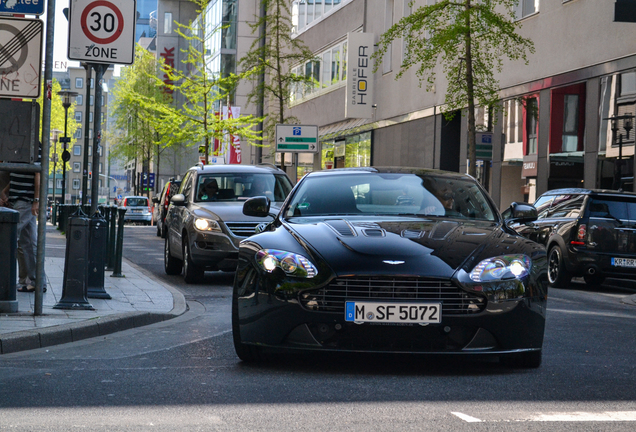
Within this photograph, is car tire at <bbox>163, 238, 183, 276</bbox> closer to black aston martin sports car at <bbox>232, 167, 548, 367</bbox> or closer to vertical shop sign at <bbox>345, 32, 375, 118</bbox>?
black aston martin sports car at <bbox>232, 167, 548, 367</bbox>

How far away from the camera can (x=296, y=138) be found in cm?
2698

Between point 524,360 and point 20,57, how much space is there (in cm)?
495

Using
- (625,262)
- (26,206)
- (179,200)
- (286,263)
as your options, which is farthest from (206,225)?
(286,263)

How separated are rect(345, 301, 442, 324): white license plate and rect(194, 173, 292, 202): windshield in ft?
28.1

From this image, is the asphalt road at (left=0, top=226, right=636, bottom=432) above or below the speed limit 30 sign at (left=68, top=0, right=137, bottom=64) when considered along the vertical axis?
below

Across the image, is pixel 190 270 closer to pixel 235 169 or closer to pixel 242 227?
pixel 242 227

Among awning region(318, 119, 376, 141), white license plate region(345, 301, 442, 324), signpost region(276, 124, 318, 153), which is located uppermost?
awning region(318, 119, 376, 141)

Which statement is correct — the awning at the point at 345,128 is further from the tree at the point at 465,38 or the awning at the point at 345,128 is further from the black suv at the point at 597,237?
the black suv at the point at 597,237

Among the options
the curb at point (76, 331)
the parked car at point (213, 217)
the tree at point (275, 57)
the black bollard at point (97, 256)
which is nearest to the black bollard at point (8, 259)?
the curb at point (76, 331)

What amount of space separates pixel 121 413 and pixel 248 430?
2.51ft

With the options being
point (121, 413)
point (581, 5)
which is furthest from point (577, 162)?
point (121, 413)

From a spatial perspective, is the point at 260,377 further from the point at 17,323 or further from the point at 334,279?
the point at 17,323

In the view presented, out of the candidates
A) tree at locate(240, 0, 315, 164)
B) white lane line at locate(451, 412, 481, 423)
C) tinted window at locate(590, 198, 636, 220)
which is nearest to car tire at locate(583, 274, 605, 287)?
tinted window at locate(590, 198, 636, 220)

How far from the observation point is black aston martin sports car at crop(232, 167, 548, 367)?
19.0 feet
